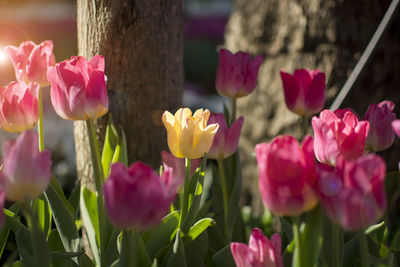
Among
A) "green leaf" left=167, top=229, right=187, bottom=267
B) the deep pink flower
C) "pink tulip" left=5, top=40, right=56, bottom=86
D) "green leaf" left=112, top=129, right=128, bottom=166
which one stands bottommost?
"green leaf" left=167, top=229, right=187, bottom=267

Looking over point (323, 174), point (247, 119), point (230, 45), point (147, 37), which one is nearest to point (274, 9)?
point (230, 45)

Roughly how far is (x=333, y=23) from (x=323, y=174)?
1.28m

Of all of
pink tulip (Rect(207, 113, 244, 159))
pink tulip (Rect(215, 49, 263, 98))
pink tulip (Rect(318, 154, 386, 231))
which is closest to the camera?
pink tulip (Rect(318, 154, 386, 231))

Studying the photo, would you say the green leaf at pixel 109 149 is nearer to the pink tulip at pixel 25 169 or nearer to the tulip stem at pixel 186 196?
the tulip stem at pixel 186 196

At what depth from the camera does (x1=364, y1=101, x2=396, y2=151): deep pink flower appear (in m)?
0.84

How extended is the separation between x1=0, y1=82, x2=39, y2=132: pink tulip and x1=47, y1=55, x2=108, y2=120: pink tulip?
0.16ft

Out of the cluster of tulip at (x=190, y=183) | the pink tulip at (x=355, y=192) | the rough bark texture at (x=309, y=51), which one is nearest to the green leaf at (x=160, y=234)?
the cluster of tulip at (x=190, y=183)

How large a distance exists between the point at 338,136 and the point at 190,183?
257 millimetres

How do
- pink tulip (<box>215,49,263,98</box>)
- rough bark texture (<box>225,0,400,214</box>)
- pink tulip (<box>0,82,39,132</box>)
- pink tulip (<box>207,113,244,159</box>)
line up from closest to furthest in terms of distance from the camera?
pink tulip (<box>0,82,39,132</box>), pink tulip (<box>207,113,244,159</box>), pink tulip (<box>215,49,263,98</box>), rough bark texture (<box>225,0,400,214</box>)

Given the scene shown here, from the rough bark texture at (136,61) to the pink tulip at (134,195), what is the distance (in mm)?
578

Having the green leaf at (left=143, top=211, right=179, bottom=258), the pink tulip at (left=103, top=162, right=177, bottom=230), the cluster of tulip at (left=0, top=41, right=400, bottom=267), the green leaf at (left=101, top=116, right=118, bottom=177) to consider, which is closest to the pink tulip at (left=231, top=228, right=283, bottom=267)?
the cluster of tulip at (left=0, top=41, right=400, bottom=267)

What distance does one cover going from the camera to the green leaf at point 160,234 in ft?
2.74

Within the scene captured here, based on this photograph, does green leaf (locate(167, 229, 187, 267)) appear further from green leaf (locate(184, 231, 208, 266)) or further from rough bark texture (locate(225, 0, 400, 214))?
rough bark texture (locate(225, 0, 400, 214))

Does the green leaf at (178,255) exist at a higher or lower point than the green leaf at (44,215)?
higher
